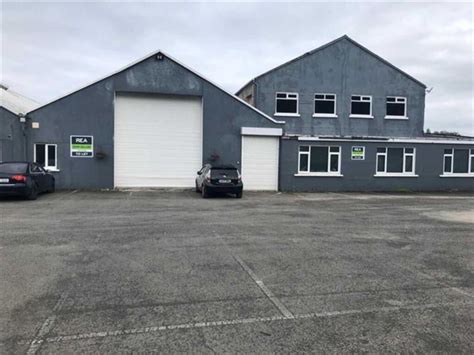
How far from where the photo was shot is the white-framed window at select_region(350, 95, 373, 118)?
86.8 ft

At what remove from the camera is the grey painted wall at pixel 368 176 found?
22703 mm

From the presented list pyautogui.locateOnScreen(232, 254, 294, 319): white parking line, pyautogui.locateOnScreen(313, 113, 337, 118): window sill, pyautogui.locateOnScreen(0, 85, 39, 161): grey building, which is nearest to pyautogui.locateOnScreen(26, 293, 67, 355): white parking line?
pyautogui.locateOnScreen(232, 254, 294, 319): white parking line

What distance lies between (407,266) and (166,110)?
17.7 m

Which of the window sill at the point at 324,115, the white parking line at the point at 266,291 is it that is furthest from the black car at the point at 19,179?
the window sill at the point at 324,115

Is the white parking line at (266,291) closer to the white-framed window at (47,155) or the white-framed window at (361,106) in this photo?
the white-framed window at (47,155)

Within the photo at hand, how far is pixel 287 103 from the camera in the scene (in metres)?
25.9

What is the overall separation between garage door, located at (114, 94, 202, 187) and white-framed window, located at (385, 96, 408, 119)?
42.8 feet

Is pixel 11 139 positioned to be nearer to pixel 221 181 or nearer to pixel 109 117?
pixel 109 117

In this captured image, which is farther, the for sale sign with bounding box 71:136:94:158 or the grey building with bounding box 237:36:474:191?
the grey building with bounding box 237:36:474:191

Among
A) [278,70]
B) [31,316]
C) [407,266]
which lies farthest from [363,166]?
[31,316]

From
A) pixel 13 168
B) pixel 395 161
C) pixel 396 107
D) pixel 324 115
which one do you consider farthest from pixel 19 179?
pixel 396 107

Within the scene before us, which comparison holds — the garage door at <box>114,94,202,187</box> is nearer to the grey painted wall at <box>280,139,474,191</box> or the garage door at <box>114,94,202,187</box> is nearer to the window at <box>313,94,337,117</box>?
the grey painted wall at <box>280,139,474,191</box>

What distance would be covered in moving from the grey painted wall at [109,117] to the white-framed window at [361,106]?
26.6ft

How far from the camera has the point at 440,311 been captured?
478 centimetres
